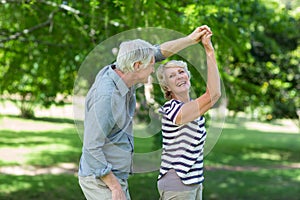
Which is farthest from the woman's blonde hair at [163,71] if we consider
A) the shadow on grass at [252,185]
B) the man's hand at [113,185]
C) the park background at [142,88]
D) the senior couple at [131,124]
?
the shadow on grass at [252,185]

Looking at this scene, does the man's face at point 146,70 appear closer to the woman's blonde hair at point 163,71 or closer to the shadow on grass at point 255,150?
the woman's blonde hair at point 163,71

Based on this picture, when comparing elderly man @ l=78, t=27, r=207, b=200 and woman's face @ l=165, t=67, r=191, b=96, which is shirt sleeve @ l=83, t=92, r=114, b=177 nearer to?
elderly man @ l=78, t=27, r=207, b=200

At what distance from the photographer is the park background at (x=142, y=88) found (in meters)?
6.41

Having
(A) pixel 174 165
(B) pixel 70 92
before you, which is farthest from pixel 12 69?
(A) pixel 174 165

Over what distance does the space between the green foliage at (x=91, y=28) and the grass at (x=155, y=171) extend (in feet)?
4.93

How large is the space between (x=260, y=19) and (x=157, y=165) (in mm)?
5875

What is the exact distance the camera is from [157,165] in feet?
11.4

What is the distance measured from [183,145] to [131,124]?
0.30 m

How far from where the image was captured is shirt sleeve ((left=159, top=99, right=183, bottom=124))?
9.73ft

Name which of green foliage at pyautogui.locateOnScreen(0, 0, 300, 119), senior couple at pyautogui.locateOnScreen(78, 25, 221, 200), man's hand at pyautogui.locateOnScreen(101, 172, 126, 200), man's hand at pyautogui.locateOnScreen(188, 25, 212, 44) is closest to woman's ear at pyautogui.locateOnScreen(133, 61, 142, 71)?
senior couple at pyautogui.locateOnScreen(78, 25, 221, 200)

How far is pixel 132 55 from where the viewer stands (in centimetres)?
279

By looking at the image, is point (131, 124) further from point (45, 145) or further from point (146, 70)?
point (45, 145)

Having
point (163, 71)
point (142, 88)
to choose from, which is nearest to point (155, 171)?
point (142, 88)

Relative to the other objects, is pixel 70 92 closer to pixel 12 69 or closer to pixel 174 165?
pixel 12 69
